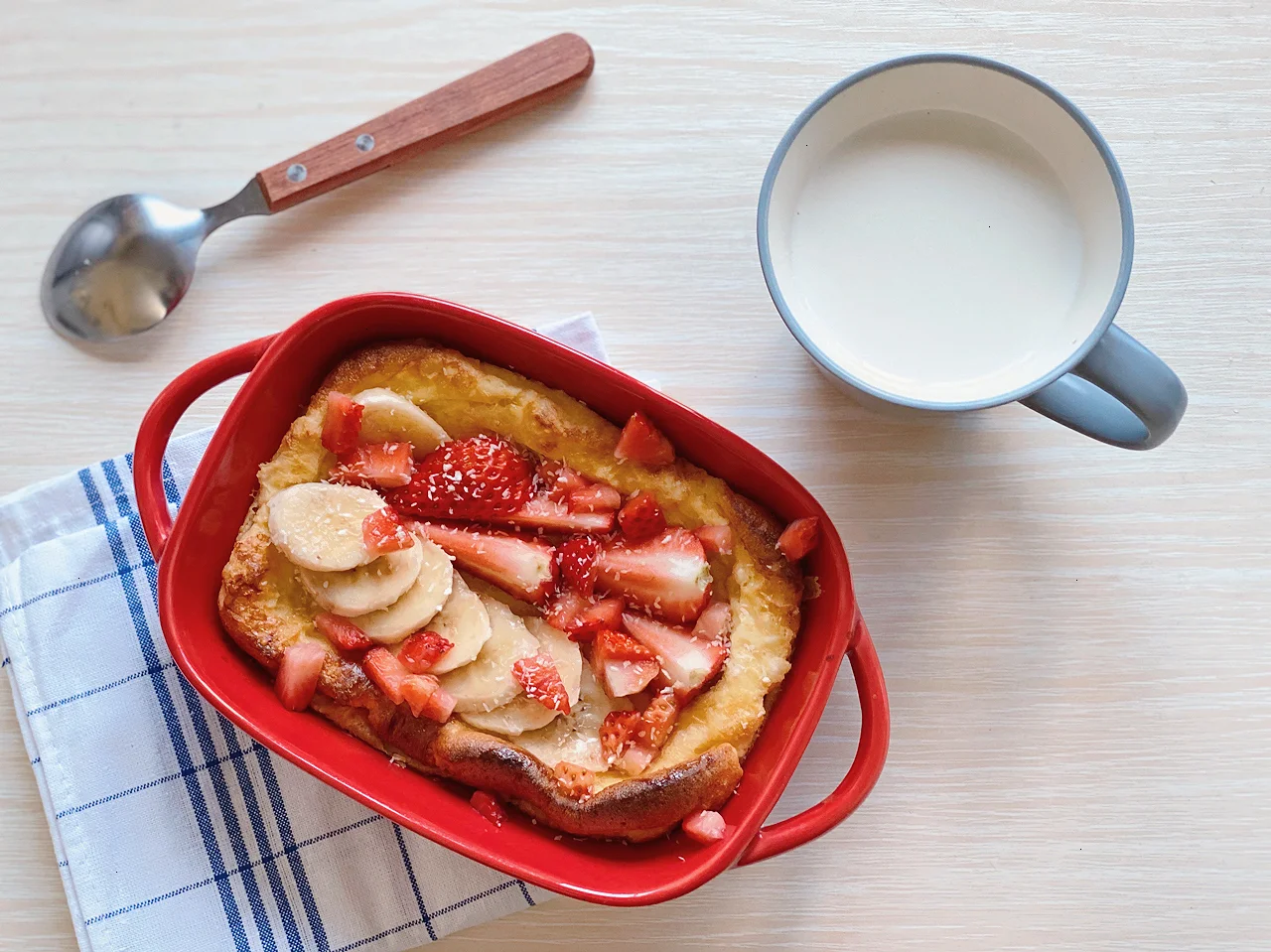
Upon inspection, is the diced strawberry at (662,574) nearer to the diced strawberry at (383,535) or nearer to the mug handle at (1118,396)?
the diced strawberry at (383,535)

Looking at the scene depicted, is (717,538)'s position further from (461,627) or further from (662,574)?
(461,627)

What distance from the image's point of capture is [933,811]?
6.55ft

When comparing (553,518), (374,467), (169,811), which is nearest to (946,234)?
(553,518)

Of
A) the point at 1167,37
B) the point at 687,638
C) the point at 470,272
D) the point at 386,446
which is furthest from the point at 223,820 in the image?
the point at 1167,37

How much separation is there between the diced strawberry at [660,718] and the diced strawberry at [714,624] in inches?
4.7

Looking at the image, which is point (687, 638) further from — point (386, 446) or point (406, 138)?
point (406, 138)

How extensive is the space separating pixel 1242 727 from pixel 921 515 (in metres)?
0.72

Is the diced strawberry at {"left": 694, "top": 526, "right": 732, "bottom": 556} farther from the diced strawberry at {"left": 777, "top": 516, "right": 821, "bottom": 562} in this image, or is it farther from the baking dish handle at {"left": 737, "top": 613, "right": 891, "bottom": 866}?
the baking dish handle at {"left": 737, "top": 613, "right": 891, "bottom": 866}

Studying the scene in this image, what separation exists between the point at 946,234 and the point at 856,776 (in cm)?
89

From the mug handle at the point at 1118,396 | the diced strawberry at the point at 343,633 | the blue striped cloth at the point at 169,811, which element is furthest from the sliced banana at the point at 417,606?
the mug handle at the point at 1118,396

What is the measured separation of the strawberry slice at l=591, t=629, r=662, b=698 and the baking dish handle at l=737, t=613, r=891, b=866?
304mm

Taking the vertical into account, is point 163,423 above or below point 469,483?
above

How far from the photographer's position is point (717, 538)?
178 centimetres

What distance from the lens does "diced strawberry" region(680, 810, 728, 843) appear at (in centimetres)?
167
